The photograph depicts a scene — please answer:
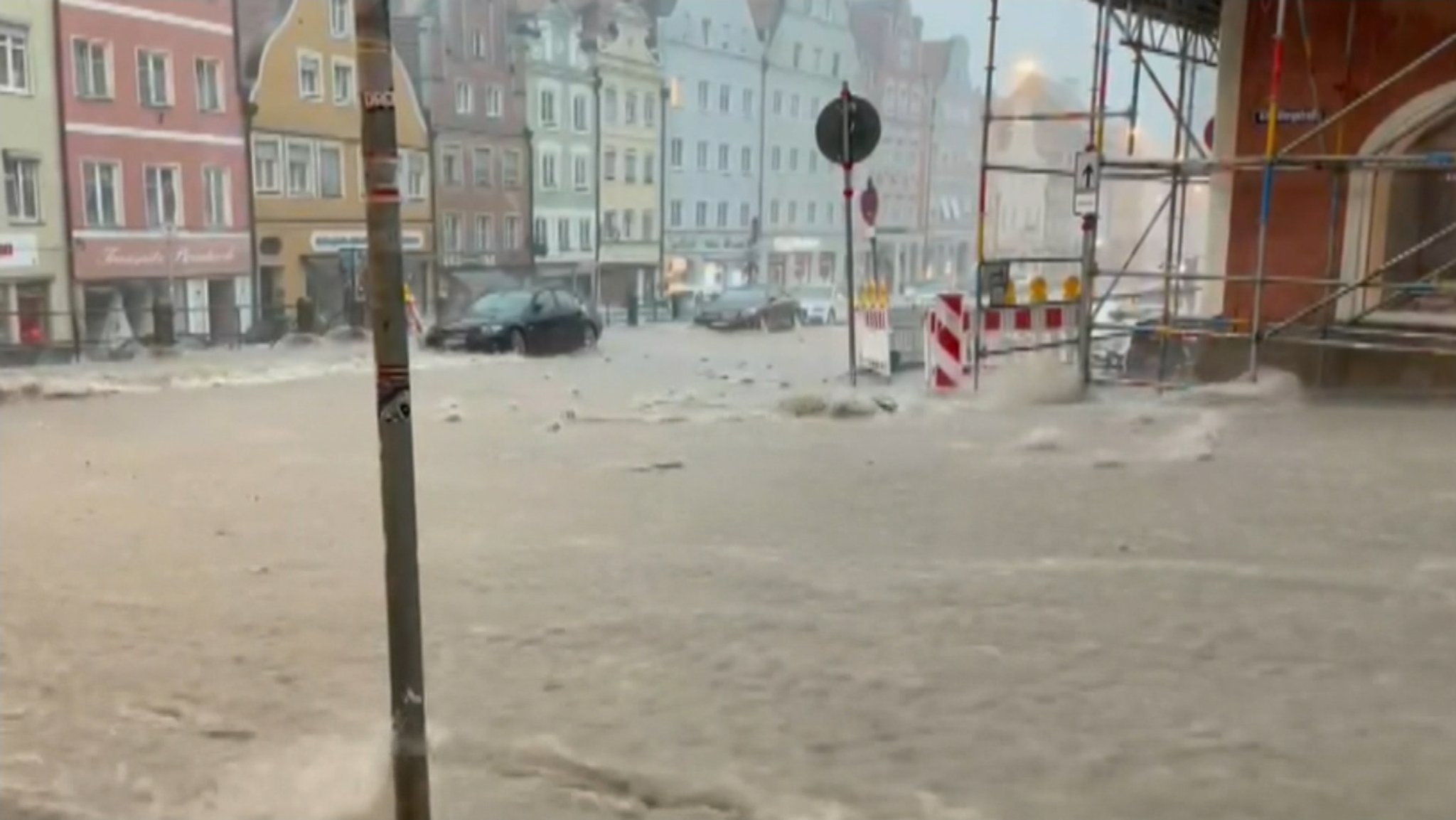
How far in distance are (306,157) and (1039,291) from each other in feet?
71.5

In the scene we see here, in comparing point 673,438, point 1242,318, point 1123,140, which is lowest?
point 673,438

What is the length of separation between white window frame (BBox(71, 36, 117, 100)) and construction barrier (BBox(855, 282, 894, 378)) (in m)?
16.5

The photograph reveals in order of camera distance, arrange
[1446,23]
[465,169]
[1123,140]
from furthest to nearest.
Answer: [465,169]
[1123,140]
[1446,23]

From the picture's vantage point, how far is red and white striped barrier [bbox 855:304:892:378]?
625 inches

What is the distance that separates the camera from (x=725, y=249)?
44.7 m

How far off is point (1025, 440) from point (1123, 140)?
907 centimetres

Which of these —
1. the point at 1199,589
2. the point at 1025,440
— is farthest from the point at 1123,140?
the point at 1199,589

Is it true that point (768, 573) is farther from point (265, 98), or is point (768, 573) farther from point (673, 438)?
point (265, 98)

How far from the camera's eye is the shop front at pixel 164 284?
24.6 m

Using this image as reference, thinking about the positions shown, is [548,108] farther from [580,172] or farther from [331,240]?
[331,240]

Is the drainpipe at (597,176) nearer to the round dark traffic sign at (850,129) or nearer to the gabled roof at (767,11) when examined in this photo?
the gabled roof at (767,11)

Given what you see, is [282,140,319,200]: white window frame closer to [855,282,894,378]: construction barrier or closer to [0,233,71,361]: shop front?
[0,233,71,361]: shop front

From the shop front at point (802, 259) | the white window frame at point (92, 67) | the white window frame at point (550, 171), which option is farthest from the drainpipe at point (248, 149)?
the shop front at point (802, 259)

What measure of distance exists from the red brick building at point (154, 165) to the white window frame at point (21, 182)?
0.67 meters
